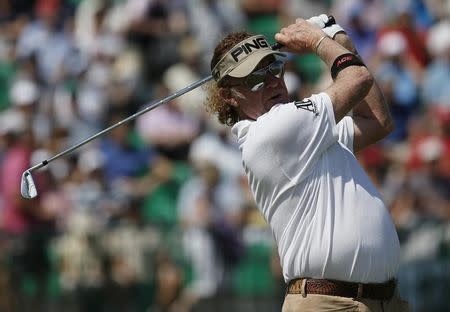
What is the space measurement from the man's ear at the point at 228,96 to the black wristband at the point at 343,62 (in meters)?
0.56

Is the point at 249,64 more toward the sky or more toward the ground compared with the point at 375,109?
more toward the sky

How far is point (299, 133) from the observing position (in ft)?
18.7

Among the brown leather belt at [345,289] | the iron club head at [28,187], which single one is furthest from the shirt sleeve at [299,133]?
the iron club head at [28,187]

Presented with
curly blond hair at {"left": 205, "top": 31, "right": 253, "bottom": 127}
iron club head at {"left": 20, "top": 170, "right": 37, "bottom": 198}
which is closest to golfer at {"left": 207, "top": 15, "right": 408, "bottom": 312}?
curly blond hair at {"left": 205, "top": 31, "right": 253, "bottom": 127}

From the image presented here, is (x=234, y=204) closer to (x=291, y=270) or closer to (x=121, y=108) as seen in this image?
(x=121, y=108)

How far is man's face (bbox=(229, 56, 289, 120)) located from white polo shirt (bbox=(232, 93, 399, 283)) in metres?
0.14

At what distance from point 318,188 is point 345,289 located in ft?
1.65

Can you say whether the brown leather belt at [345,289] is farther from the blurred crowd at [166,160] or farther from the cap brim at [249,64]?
the blurred crowd at [166,160]

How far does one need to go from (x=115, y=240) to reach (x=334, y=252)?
684 centimetres

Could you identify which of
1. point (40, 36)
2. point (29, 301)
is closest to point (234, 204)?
point (29, 301)

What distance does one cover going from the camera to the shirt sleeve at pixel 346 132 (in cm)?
601

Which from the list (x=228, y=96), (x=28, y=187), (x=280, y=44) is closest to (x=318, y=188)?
(x=228, y=96)

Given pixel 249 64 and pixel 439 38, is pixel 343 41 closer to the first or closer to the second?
pixel 249 64

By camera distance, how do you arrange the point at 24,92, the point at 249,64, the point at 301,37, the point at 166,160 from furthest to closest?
the point at 24,92 < the point at 166,160 < the point at 301,37 < the point at 249,64
